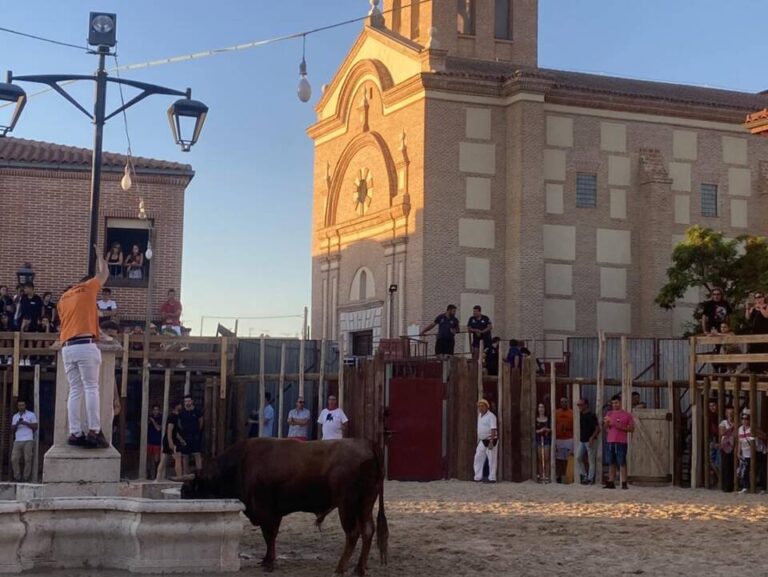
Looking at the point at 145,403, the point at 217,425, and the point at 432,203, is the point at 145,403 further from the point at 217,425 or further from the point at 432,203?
the point at 432,203

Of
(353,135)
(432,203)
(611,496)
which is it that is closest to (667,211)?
(432,203)

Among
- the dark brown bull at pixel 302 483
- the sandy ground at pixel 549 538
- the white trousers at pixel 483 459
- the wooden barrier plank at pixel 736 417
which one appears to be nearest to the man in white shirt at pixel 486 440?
the white trousers at pixel 483 459

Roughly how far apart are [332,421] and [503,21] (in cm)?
3066

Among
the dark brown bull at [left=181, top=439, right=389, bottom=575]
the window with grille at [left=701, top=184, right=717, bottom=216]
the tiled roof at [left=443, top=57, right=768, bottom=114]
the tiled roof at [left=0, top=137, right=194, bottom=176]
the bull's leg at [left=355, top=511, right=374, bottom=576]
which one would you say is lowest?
the bull's leg at [left=355, top=511, right=374, bottom=576]

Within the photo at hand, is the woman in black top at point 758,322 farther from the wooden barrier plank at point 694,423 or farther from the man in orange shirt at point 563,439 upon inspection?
the man in orange shirt at point 563,439

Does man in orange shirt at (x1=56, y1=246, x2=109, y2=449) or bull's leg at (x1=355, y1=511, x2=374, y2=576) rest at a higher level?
man in orange shirt at (x1=56, y1=246, x2=109, y2=449)

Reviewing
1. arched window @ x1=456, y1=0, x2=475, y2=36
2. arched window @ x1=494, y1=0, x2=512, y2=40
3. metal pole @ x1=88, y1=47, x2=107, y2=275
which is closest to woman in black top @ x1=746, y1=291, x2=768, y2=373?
metal pole @ x1=88, y1=47, x2=107, y2=275

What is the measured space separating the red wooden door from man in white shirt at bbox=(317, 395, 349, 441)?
102 centimetres

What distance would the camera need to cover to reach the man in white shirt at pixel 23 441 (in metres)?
26.5

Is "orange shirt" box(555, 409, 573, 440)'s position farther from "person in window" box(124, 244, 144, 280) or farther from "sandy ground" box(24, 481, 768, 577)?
"person in window" box(124, 244, 144, 280)

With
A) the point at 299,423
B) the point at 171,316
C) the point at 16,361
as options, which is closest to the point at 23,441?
the point at 16,361

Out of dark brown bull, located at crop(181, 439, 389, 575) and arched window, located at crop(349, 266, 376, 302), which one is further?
arched window, located at crop(349, 266, 376, 302)

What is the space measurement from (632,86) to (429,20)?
28.8 feet

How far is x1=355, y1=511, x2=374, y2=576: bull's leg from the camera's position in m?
12.1
